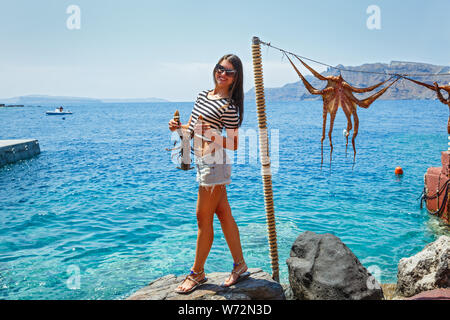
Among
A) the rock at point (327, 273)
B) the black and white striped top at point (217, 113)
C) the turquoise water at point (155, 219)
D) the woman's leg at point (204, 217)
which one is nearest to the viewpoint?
the black and white striped top at point (217, 113)

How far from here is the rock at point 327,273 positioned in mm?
4715

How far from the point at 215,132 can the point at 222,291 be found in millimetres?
1920

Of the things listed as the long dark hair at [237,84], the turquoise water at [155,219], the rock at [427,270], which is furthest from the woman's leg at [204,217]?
the rock at [427,270]

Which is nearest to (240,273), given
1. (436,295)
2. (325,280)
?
(325,280)

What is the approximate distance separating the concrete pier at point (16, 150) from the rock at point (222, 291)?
19834mm

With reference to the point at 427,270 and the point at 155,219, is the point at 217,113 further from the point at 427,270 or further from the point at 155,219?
the point at 155,219

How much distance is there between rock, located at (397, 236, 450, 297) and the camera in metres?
5.28

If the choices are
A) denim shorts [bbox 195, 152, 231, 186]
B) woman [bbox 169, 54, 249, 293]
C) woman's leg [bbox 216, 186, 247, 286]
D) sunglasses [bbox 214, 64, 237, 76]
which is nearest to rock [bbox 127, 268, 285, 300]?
woman's leg [bbox 216, 186, 247, 286]

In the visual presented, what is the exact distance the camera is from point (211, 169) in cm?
379

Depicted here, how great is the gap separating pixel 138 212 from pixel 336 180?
10.1 meters

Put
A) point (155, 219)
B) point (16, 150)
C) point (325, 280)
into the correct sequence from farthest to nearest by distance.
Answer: point (16, 150), point (155, 219), point (325, 280)

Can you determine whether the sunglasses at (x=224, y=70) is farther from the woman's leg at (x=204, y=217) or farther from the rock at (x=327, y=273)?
the rock at (x=327, y=273)

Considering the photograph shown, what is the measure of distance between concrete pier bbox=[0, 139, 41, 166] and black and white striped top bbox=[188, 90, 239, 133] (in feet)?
68.0
